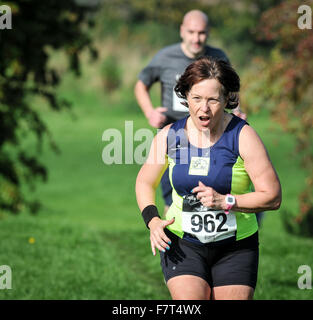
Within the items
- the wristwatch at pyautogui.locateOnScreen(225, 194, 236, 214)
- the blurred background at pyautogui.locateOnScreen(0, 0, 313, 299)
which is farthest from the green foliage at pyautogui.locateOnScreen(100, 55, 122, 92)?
the wristwatch at pyautogui.locateOnScreen(225, 194, 236, 214)

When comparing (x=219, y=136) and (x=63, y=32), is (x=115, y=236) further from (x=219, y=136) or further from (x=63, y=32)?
(x=219, y=136)

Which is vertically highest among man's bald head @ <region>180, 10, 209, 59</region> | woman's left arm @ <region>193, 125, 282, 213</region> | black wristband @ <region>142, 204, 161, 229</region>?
man's bald head @ <region>180, 10, 209, 59</region>

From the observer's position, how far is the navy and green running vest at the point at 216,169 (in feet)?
12.0

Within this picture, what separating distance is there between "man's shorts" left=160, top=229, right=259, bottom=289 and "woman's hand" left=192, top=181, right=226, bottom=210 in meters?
0.38

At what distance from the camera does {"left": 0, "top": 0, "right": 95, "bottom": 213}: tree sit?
10602 millimetres

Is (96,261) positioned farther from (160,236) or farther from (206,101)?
(206,101)

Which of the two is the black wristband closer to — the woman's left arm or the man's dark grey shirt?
the woman's left arm

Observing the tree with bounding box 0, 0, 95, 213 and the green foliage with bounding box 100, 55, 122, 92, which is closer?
the tree with bounding box 0, 0, 95, 213

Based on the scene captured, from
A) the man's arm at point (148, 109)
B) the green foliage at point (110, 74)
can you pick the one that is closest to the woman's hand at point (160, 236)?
the man's arm at point (148, 109)

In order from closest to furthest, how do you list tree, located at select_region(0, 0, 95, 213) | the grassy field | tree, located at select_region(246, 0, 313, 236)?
1. the grassy field
2. tree, located at select_region(246, 0, 313, 236)
3. tree, located at select_region(0, 0, 95, 213)

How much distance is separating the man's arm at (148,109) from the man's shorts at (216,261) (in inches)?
79.6

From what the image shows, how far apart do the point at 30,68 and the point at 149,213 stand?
7.78m
